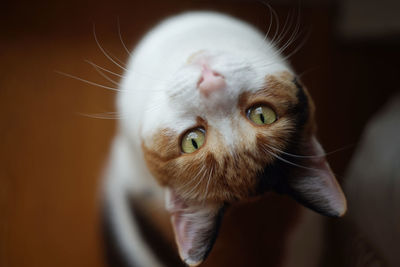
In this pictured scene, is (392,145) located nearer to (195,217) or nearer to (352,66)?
(352,66)

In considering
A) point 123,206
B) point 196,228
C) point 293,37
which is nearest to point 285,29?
point 293,37

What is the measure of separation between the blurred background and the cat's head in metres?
0.12

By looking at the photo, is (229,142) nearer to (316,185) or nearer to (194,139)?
(194,139)

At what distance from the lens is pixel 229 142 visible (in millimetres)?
691

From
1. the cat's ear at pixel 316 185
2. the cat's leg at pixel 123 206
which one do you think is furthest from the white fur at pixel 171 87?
the cat's ear at pixel 316 185

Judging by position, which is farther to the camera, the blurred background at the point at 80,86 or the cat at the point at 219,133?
the blurred background at the point at 80,86

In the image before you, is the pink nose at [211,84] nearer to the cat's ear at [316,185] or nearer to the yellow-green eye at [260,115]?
the yellow-green eye at [260,115]

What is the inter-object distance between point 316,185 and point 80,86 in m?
0.60

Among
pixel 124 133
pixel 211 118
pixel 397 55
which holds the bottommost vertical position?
pixel 397 55

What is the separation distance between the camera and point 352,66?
31.9 inches

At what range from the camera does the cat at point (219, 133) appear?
27.3 inches

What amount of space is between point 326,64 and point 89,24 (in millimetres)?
589

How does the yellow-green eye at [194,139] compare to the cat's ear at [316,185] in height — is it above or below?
above

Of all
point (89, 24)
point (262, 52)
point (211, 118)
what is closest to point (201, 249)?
point (211, 118)
